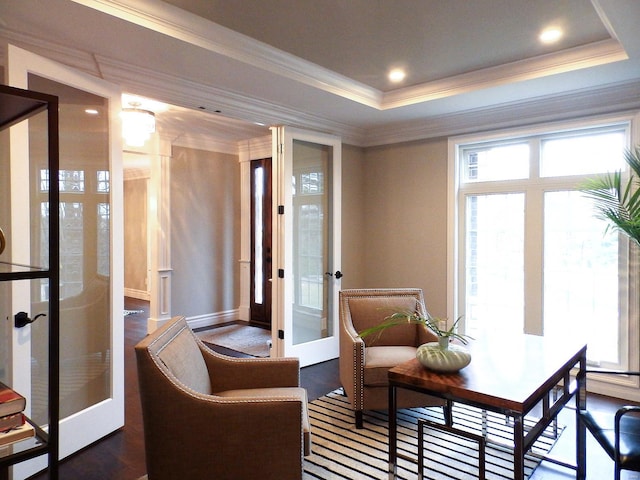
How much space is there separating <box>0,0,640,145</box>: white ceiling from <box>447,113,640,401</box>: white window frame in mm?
128

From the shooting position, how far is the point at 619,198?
3176 millimetres

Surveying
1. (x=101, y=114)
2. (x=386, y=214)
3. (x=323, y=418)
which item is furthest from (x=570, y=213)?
(x=101, y=114)

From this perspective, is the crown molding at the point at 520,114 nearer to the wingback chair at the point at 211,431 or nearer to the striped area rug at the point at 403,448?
the striped area rug at the point at 403,448

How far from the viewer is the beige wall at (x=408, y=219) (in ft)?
14.6

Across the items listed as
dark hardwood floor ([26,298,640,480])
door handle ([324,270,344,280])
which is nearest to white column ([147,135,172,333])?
dark hardwood floor ([26,298,640,480])

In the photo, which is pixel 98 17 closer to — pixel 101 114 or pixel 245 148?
pixel 101 114

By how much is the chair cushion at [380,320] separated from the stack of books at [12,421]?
2404mm

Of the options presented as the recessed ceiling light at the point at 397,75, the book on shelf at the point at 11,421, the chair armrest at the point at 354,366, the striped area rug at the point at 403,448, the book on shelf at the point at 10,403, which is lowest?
the striped area rug at the point at 403,448

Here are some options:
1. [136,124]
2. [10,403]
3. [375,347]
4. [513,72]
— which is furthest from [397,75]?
[10,403]

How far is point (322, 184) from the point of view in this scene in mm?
4582

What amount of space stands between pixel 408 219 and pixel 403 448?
260cm

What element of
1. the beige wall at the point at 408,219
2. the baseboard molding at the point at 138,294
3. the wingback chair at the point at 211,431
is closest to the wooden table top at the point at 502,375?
the wingback chair at the point at 211,431

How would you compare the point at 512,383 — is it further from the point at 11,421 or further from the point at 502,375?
the point at 11,421

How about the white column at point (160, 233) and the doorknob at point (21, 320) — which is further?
the white column at point (160, 233)
